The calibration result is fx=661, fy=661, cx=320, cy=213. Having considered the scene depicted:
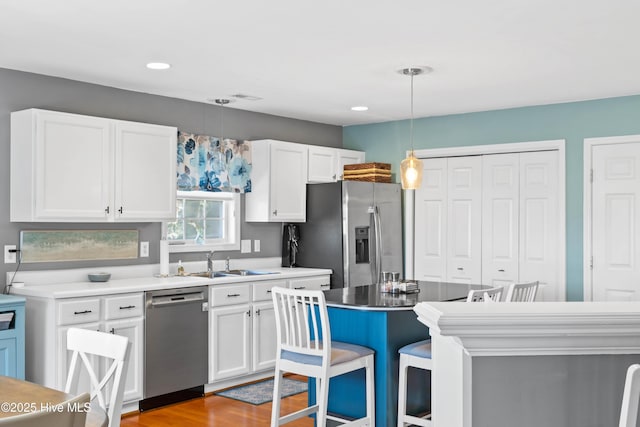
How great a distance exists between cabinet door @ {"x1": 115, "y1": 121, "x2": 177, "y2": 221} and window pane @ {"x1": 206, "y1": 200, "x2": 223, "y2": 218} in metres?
0.73

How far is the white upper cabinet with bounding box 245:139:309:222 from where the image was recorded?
18.9 ft

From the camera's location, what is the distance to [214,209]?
576 cm

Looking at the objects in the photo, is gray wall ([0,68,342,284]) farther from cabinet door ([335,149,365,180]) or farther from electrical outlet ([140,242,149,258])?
cabinet door ([335,149,365,180])

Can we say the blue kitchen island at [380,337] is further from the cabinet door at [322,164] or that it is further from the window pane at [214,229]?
the cabinet door at [322,164]

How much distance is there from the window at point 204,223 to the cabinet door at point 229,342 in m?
0.73

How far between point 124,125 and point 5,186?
2.85 ft

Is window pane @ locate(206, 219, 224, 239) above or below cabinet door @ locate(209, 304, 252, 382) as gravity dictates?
above

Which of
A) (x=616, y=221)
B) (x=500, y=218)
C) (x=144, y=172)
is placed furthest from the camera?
(x=500, y=218)

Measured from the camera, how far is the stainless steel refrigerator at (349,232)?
5875mm

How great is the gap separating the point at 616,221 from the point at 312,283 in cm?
253

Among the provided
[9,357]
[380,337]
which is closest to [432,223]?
[380,337]

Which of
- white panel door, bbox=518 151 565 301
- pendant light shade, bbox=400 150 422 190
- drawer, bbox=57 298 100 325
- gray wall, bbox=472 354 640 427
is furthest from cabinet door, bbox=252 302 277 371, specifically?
gray wall, bbox=472 354 640 427

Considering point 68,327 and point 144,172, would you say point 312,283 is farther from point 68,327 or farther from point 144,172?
point 68,327

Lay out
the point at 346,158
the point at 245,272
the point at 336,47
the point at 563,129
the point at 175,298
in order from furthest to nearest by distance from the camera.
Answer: the point at 346,158 → the point at 245,272 → the point at 563,129 → the point at 175,298 → the point at 336,47
